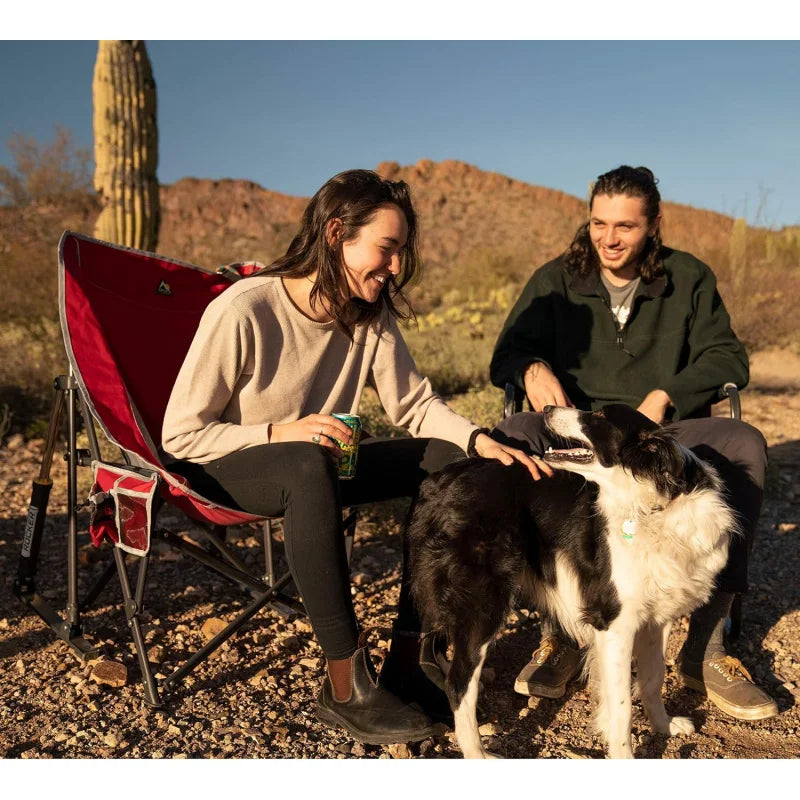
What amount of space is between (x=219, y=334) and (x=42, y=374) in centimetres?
502

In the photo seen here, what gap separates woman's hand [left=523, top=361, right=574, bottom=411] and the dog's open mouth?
0.57 m

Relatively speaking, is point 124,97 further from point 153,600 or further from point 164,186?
point 164,186

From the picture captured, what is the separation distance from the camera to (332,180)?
2.80 meters

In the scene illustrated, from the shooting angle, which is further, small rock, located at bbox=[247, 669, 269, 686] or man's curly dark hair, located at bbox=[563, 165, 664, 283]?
man's curly dark hair, located at bbox=[563, 165, 664, 283]

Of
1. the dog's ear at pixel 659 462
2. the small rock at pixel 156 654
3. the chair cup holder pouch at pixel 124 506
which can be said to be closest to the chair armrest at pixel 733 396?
the dog's ear at pixel 659 462

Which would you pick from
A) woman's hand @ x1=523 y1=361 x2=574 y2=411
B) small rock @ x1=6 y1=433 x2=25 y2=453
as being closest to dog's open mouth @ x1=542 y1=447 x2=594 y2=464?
woman's hand @ x1=523 y1=361 x2=574 y2=411

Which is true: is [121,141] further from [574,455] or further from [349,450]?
[574,455]

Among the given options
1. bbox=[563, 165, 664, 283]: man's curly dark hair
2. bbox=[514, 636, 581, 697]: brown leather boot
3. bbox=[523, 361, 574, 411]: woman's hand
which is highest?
bbox=[563, 165, 664, 283]: man's curly dark hair

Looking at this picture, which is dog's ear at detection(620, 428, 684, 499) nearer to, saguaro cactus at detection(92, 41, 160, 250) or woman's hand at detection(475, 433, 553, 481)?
woman's hand at detection(475, 433, 553, 481)

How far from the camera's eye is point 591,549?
256cm

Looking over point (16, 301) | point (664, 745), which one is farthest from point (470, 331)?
point (664, 745)

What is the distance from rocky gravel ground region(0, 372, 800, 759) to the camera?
255 cm

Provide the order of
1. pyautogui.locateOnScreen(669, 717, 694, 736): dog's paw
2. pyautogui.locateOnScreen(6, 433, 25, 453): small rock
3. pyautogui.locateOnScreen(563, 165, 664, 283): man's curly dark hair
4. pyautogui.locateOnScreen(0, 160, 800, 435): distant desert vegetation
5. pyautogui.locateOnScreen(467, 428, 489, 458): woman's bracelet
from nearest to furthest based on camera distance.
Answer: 1. pyautogui.locateOnScreen(669, 717, 694, 736): dog's paw
2. pyautogui.locateOnScreen(467, 428, 489, 458): woman's bracelet
3. pyautogui.locateOnScreen(563, 165, 664, 283): man's curly dark hair
4. pyautogui.locateOnScreen(6, 433, 25, 453): small rock
5. pyautogui.locateOnScreen(0, 160, 800, 435): distant desert vegetation

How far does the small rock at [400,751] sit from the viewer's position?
253 centimetres
